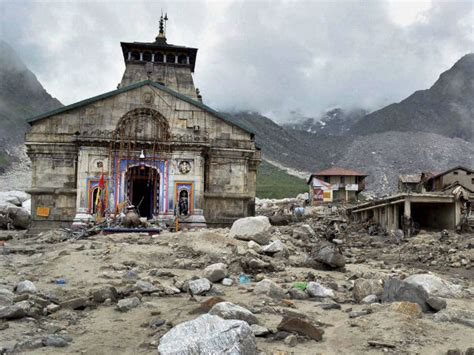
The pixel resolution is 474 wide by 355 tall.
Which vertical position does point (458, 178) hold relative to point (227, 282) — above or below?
above

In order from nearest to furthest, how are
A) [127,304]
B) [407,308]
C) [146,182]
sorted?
[407,308] < [127,304] < [146,182]

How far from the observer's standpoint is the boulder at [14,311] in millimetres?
7277

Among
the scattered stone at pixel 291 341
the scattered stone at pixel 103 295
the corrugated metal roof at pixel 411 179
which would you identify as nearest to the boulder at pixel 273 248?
the scattered stone at pixel 103 295

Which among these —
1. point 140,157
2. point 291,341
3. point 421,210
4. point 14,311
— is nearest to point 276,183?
point 421,210

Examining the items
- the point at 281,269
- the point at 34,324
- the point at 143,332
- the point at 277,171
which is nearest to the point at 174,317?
the point at 143,332

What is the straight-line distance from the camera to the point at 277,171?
349ft

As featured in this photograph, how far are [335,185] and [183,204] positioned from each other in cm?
3578

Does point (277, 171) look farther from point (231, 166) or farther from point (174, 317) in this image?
point (174, 317)

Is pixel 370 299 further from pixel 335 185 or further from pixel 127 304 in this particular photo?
pixel 335 185

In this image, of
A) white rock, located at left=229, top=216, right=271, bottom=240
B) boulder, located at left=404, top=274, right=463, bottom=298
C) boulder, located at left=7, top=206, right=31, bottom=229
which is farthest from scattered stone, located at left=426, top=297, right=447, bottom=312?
boulder, located at left=7, top=206, right=31, bottom=229

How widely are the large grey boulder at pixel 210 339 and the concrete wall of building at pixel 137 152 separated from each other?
2085 cm

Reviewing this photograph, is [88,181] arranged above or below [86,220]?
above

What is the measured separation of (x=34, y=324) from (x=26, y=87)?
5800 inches

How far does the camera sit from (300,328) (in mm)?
6859
